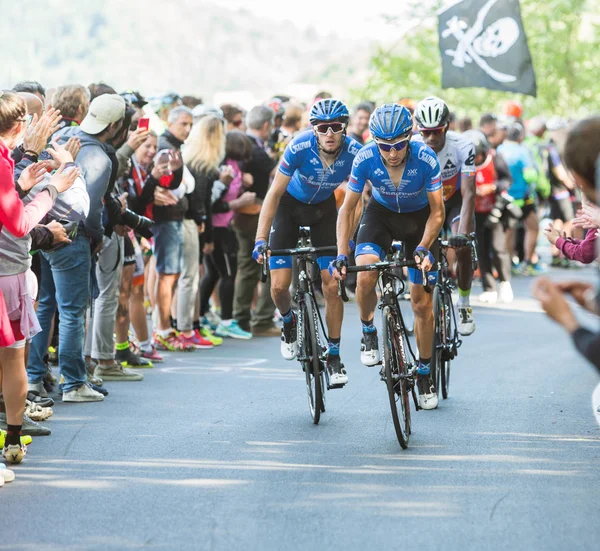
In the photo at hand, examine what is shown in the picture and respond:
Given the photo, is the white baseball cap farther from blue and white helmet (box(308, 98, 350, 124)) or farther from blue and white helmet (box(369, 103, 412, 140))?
blue and white helmet (box(369, 103, 412, 140))

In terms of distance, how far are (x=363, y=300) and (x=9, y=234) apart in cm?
263

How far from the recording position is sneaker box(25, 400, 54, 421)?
8680 mm

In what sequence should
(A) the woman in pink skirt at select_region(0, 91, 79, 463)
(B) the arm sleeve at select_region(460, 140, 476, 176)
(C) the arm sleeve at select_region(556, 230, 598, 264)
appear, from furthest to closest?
(B) the arm sleeve at select_region(460, 140, 476, 176) < (C) the arm sleeve at select_region(556, 230, 598, 264) < (A) the woman in pink skirt at select_region(0, 91, 79, 463)

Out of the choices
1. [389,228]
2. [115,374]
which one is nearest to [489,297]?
[115,374]

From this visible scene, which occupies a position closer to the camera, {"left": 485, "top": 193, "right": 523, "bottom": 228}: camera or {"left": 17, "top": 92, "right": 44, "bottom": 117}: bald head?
{"left": 17, "top": 92, "right": 44, "bottom": 117}: bald head

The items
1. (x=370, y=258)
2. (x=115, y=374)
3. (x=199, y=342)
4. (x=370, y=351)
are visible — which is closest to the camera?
(x=370, y=258)

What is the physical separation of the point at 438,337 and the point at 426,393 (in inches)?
35.4

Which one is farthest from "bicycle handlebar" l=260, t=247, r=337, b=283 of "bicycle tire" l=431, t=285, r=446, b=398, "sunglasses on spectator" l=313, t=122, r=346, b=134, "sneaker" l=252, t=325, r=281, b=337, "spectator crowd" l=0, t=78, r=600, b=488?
"sneaker" l=252, t=325, r=281, b=337

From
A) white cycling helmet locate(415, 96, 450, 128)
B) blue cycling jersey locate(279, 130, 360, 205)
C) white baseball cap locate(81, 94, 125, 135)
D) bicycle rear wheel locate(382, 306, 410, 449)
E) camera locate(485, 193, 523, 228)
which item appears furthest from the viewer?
camera locate(485, 193, 523, 228)

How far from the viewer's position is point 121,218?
10.1 m

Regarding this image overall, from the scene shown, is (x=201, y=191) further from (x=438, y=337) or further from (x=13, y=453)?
(x=13, y=453)

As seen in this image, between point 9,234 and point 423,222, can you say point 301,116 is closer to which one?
point 423,222

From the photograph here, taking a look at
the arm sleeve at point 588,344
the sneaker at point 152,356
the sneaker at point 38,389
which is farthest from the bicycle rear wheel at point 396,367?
the sneaker at point 152,356

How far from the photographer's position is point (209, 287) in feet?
45.8
